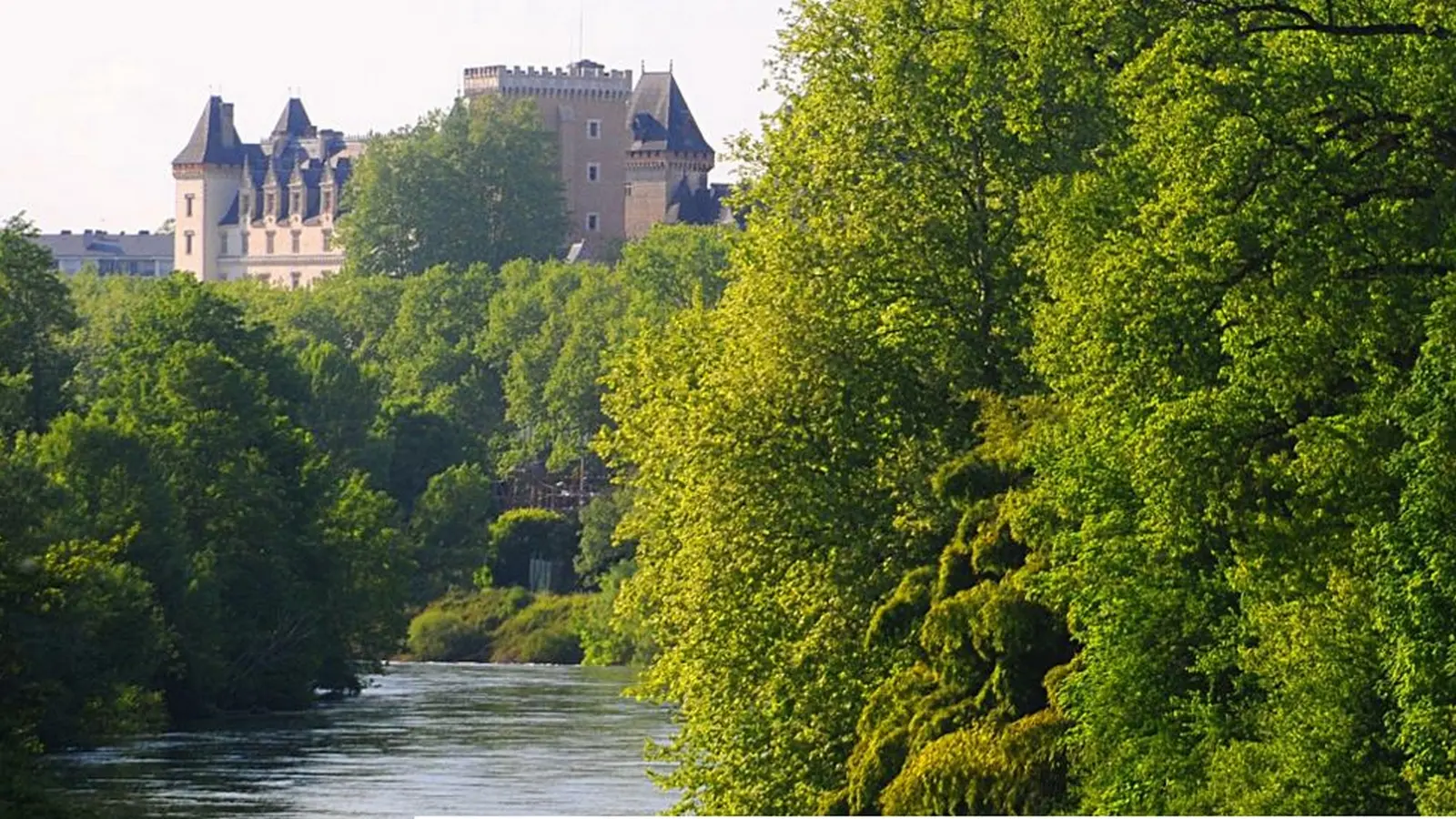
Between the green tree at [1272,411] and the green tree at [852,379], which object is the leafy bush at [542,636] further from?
the green tree at [1272,411]

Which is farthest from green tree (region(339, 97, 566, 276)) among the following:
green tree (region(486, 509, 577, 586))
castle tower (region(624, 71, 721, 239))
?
green tree (region(486, 509, 577, 586))

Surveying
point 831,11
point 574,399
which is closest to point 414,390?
point 574,399

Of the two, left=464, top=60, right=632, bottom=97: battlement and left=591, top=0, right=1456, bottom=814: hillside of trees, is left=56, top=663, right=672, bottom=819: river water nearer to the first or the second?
left=591, top=0, right=1456, bottom=814: hillside of trees

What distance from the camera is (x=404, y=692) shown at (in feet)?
262

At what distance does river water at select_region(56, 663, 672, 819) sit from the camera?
161ft

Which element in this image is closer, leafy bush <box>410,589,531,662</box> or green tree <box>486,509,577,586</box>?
leafy bush <box>410,589,531,662</box>

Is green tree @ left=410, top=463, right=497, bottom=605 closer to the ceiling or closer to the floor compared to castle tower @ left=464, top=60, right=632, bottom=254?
closer to the floor

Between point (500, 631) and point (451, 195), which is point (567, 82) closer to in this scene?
point (451, 195)

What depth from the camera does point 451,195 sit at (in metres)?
177

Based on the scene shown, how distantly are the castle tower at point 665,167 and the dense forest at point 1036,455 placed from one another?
12475cm

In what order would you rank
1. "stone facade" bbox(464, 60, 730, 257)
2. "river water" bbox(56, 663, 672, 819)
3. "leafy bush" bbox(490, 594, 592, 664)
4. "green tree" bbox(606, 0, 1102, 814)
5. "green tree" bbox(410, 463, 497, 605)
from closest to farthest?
"green tree" bbox(606, 0, 1102, 814), "river water" bbox(56, 663, 672, 819), "leafy bush" bbox(490, 594, 592, 664), "green tree" bbox(410, 463, 497, 605), "stone facade" bbox(464, 60, 730, 257)

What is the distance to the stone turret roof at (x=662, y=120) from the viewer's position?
194 m

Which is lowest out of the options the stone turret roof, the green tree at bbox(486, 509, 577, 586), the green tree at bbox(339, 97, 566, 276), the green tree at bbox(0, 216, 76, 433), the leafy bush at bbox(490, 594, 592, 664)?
the leafy bush at bbox(490, 594, 592, 664)

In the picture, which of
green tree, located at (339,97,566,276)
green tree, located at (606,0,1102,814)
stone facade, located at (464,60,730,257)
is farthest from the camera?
stone facade, located at (464,60,730,257)
